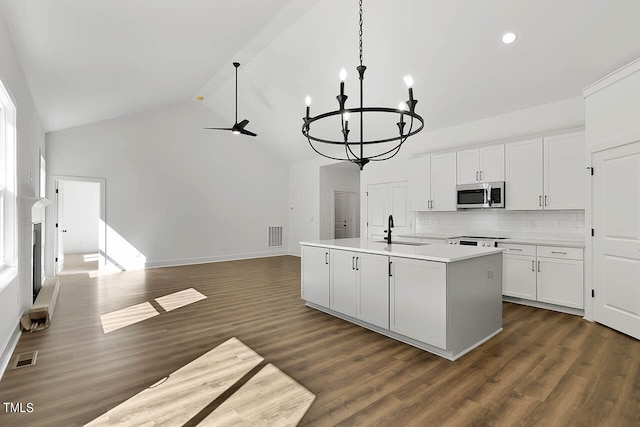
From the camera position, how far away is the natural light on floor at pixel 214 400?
79.0 inches

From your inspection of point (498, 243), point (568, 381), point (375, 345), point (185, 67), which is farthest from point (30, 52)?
point (498, 243)

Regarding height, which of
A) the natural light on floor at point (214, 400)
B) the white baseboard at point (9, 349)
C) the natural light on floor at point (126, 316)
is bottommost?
the natural light on floor at point (126, 316)

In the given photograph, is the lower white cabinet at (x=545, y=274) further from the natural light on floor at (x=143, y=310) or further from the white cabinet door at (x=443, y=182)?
the natural light on floor at (x=143, y=310)

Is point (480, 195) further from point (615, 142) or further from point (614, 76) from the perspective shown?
point (614, 76)

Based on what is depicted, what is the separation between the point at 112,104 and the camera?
5.95 meters

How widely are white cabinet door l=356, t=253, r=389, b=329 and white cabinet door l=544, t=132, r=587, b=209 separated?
2.79 m

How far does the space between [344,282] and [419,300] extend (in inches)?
39.8

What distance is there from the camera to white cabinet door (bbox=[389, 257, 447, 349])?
9.29 feet

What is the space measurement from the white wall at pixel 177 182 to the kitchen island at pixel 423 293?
18.3 feet

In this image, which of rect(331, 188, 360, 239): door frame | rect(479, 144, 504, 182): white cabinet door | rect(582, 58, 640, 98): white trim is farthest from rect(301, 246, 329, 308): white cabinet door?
rect(331, 188, 360, 239): door frame

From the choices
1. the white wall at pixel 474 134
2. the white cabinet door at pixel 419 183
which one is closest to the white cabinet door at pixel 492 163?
the white wall at pixel 474 134

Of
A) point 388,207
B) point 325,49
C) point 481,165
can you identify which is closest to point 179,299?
point 325,49

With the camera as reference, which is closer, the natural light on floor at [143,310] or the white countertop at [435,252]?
the white countertop at [435,252]

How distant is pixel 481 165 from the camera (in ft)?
16.9
